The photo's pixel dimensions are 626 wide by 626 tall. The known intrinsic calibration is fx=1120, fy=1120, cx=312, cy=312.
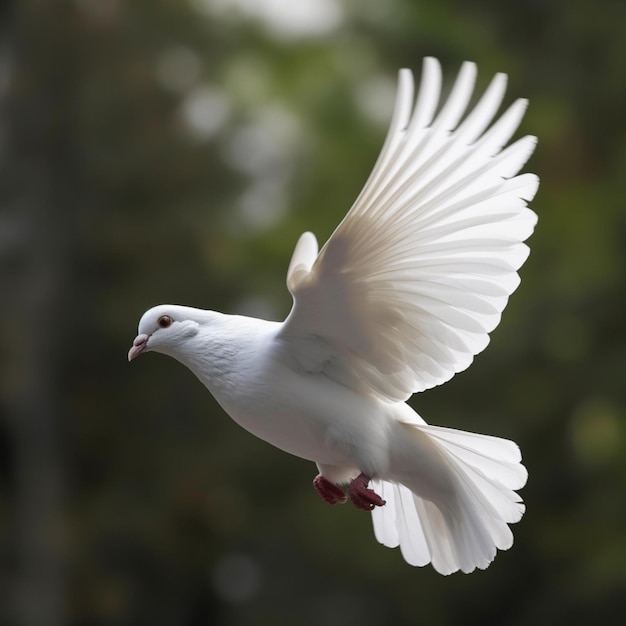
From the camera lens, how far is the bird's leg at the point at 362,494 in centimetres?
346

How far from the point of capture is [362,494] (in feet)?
11.4

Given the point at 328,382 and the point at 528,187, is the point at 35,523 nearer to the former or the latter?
the point at 328,382

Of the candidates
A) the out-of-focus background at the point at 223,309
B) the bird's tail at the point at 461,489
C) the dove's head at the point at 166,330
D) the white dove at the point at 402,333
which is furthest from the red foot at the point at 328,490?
the out-of-focus background at the point at 223,309

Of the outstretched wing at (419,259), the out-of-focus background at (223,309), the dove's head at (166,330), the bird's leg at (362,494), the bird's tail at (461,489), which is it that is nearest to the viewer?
the outstretched wing at (419,259)

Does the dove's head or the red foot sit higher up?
the dove's head

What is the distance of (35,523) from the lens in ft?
33.4

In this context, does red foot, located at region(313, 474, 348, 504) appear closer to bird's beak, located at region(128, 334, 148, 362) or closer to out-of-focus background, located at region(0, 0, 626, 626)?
bird's beak, located at region(128, 334, 148, 362)

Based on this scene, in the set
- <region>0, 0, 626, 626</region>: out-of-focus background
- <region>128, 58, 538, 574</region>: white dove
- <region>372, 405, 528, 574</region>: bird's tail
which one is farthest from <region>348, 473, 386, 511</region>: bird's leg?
<region>0, 0, 626, 626</region>: out-of-focus background

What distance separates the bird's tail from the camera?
3.70 metres

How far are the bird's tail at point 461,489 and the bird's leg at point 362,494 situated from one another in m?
0.23

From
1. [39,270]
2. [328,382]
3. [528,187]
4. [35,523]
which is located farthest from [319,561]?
[528,187]

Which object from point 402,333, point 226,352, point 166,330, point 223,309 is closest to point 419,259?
point 402,333

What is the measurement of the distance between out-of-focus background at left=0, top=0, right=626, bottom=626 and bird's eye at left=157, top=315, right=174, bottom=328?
6.44 m

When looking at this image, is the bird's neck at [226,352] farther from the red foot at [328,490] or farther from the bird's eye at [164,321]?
the red foot at [328,490]
